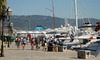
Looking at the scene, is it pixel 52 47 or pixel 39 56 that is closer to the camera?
pixel 39 56

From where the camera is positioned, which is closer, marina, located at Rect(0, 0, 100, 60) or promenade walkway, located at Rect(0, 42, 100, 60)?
promenade walkway, located at Rect(0, 42, 100, 60)

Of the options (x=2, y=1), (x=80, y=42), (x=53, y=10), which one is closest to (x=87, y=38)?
(x=80, y=42)

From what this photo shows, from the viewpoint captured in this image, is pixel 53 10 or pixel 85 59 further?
pixel 53 10

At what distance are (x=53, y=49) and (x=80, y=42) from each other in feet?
36.3

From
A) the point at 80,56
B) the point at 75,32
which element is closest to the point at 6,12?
the point at 80,56

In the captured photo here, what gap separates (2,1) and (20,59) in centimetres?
1244

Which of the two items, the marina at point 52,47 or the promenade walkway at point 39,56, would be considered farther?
the marina at point 52,47

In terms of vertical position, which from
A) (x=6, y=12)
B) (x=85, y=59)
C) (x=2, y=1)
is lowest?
(x=85, y=59)

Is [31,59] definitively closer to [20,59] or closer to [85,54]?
[20,59]

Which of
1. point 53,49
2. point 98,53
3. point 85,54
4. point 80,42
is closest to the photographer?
point 85,54

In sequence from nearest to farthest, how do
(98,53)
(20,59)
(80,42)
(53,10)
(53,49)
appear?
(20,59)
(98,53)
(53,49)
(80,42)
(53,10)

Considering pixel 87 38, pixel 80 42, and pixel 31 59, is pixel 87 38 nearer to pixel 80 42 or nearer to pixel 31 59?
pixel 80 42

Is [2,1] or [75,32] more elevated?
[2,1]

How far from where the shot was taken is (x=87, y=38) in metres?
37.1
